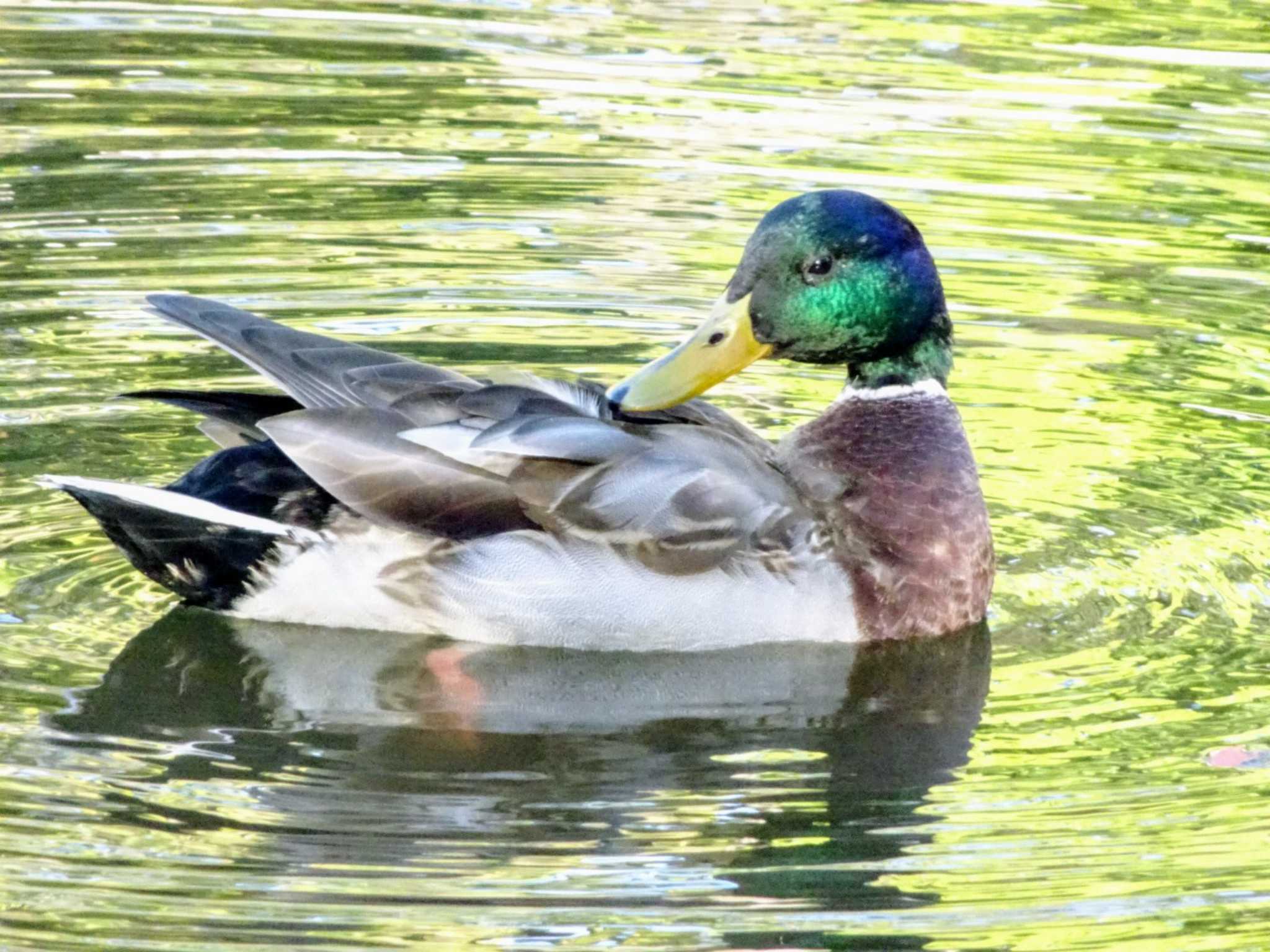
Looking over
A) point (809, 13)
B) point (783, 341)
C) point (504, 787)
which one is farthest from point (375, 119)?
point (504, 787)

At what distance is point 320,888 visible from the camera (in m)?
4.86

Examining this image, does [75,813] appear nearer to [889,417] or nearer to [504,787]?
[504,787]

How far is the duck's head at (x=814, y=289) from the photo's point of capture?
6707 millimetres

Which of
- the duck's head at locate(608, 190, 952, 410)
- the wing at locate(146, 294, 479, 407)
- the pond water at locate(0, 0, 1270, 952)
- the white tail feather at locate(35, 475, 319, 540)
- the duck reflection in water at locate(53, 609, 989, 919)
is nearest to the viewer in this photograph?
the pond water at locate(0, 0, 1270, 952)

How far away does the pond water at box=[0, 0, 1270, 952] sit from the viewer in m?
4.98

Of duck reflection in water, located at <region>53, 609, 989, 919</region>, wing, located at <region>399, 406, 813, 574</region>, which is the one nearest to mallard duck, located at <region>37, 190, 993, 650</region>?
wing, located at <region>399, 406, 813, 574</region>

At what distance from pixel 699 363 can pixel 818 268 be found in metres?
0.43

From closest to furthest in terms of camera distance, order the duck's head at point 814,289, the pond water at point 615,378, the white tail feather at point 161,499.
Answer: the pond water at point 615,378, the white tail feather at point 161,499, the duck's head at point 814,289

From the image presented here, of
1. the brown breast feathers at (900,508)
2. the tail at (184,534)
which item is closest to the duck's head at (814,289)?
the brown breast feathers at (900,508)

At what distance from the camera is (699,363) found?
21.8 ft

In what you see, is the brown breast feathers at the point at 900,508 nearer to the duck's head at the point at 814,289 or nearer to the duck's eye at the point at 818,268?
the duck's head at the point at 814,289

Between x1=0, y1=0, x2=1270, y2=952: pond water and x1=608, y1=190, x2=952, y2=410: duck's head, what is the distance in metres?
0.85

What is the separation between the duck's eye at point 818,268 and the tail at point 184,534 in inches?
60.0

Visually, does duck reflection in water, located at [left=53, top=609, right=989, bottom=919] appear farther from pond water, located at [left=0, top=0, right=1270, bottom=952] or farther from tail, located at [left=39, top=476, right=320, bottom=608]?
tail, located at [left=39, top=476, right=320, bottom=608]
